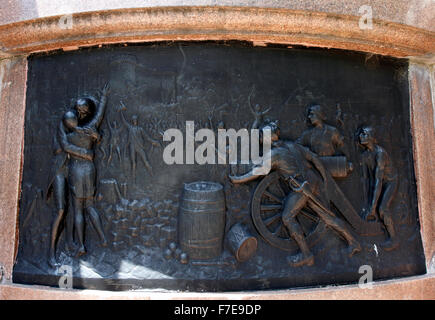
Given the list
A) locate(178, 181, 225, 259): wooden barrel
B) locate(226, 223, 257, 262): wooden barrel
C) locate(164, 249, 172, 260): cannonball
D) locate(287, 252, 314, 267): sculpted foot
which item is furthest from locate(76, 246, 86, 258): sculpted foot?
locate(287, 252, 314, 267): sculpted foot

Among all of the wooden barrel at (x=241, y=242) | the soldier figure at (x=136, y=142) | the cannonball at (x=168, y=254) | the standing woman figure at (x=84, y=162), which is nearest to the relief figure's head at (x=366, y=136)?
the wooden barrel at (x=241, y=242)

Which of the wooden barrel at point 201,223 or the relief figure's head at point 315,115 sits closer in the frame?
the wooden barrel at point 201,223

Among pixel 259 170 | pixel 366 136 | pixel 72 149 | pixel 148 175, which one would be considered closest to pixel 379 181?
pixel 366 136

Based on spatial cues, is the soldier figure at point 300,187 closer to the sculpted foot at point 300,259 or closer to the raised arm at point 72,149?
the sculpted foot at point 300,259

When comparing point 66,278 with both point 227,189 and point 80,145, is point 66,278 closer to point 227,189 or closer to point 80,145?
point 80,145

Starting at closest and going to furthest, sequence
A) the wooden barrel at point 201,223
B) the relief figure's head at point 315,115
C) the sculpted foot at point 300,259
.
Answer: the wooden barrel at point 201,223
the sculpted foot at point 300,259
the relief figure's head at point 315,115

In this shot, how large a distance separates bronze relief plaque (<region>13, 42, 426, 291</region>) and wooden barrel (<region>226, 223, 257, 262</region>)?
0.04 feet

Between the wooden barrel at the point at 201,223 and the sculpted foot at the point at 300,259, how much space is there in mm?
616

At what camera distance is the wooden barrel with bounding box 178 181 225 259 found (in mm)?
2746

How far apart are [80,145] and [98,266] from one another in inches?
41.8

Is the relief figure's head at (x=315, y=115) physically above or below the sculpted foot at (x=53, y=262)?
above

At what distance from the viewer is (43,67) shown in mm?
3256

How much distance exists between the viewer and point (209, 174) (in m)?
2.91

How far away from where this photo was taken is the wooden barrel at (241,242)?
2.77m
